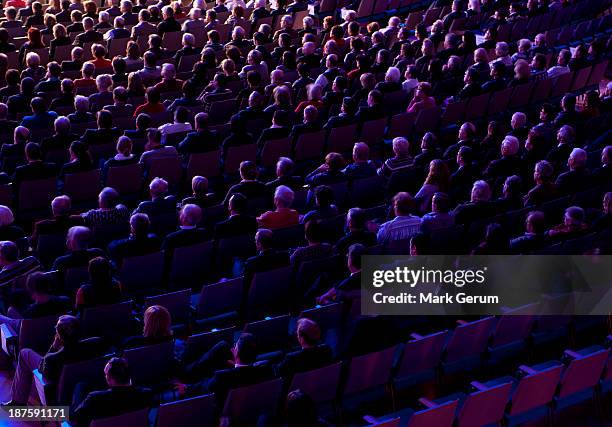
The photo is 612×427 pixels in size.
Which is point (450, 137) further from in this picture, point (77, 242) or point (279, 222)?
point (77, 242)

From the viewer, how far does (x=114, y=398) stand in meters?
6.02

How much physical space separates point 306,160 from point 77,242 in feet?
12.7

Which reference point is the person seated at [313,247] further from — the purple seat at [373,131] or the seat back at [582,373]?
the purple seat at [373,131]

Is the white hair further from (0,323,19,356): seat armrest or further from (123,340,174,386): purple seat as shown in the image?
(0,323,19,356): seat armrest

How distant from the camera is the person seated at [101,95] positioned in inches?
470

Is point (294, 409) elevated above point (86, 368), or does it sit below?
above

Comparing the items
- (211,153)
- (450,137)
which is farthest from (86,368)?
(450,137)

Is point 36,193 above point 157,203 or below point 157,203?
below

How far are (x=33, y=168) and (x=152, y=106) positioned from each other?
2.34m

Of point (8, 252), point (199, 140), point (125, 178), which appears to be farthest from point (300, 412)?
point (199, 140)

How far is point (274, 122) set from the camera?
36.3 ft

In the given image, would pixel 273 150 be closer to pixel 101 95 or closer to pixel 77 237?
pixel 101 95

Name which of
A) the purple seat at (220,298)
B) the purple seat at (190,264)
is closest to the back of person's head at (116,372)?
the purple seat at (220,298)

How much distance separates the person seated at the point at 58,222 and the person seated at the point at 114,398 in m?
2.66
